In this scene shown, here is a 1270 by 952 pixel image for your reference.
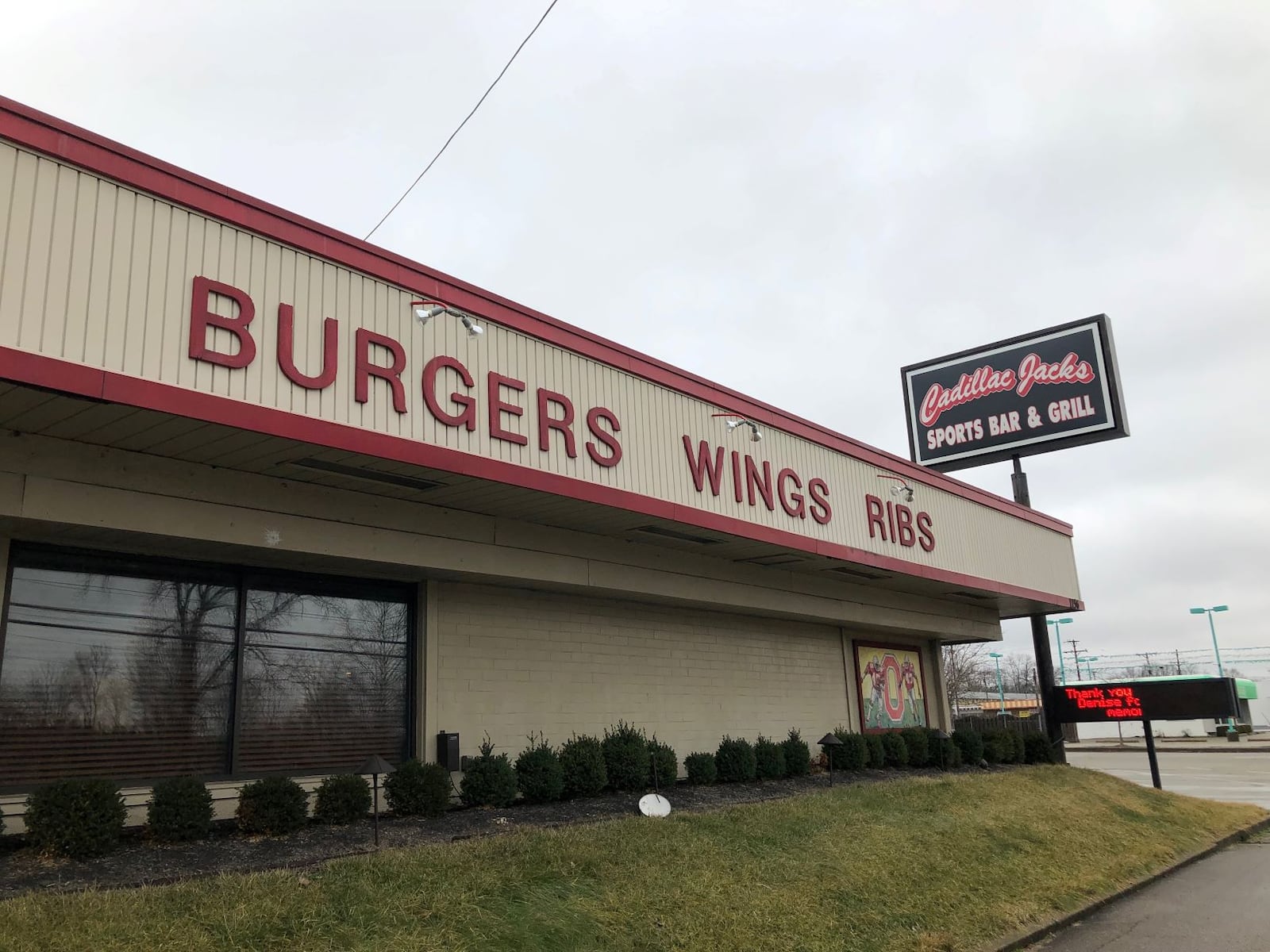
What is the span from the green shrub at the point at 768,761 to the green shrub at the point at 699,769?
3.90 feet

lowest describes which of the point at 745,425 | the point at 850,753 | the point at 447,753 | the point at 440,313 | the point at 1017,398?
the point at 850,753

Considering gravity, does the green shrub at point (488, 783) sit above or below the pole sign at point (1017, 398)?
below

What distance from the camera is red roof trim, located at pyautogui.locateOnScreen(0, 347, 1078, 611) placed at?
275 inches

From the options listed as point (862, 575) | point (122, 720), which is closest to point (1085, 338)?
point (862, 575)

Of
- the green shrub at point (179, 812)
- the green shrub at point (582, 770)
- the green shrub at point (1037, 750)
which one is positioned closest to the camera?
the green shrub at point (179, 812)

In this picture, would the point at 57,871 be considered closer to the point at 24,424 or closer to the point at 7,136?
the point at 24,424

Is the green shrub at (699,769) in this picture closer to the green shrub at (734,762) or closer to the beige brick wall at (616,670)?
the green shrub at (734,762)

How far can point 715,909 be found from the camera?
7980mm

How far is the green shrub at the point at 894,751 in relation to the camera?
18.3 metres

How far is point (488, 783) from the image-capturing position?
1116 cm

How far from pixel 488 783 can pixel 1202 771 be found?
29769 mm

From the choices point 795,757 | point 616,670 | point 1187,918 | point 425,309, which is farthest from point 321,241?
point 1187,918

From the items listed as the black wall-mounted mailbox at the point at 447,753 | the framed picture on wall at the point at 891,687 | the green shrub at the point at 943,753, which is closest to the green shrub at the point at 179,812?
the black wall-mounted mailbox at the point at 447,753

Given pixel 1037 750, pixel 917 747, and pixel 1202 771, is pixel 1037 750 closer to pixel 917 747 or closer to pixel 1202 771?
pixel 917 747
